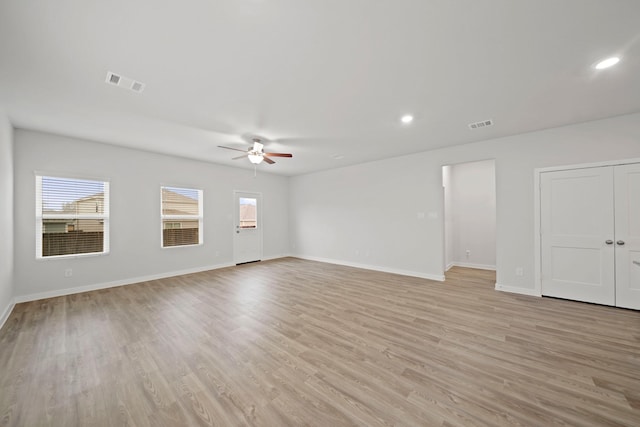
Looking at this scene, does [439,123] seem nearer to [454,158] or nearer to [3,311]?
[454,158]

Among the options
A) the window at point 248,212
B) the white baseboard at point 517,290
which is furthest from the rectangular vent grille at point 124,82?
the white baseboard at point 517,290

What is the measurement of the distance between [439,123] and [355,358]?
138 inches

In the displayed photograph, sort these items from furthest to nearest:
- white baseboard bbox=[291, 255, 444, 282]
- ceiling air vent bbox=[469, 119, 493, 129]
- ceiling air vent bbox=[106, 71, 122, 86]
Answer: white baseboard bbox=[291, 255, 444, 282] → ceiling air vent bbox=[469, 119, 493, 129] → ceiling air vent bbox=[106, 71, 122, 86]

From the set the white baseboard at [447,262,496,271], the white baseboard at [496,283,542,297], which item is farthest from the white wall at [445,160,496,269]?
the white baseboard at [496,283,542,297]

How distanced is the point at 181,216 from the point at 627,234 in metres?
8.21

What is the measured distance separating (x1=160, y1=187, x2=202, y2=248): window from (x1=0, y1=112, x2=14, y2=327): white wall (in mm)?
2108

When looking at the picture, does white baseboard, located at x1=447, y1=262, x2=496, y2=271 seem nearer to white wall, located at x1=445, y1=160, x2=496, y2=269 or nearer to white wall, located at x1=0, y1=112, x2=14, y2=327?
white wall, located at x1=445, y1=160, x2=496, y2=269

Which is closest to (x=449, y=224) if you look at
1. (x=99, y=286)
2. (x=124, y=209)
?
(x=124, y=209)

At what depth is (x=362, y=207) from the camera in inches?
245

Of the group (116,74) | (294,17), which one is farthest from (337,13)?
(116,74)

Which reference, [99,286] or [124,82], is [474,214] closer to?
[124,82]

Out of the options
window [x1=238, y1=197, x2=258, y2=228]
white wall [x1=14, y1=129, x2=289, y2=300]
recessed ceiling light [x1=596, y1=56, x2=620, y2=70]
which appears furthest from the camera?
window [x1=238, y1=197, x2=258, y2=228]

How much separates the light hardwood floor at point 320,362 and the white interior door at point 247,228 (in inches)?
113

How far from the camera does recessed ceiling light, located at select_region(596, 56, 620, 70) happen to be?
2150mm
